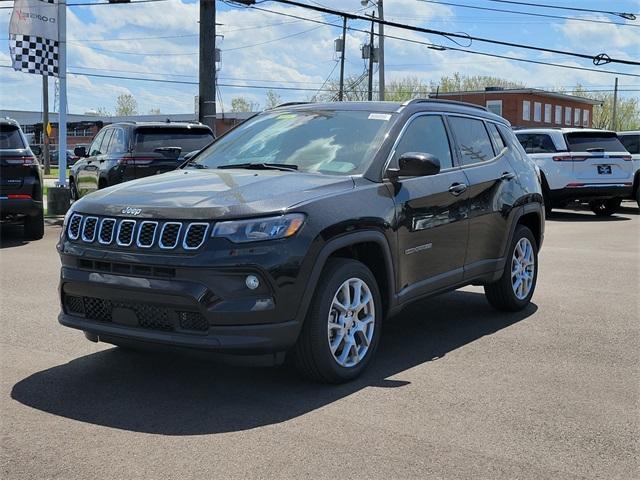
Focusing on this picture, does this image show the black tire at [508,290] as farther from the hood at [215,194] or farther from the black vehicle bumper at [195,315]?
the black vehicle bumper at [195,315]

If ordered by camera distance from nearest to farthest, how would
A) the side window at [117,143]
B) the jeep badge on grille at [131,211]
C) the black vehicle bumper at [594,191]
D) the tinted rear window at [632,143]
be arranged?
the jeep badge on grille at [131,211] → the side window at [117,143] → the black vehicle bumper at [594,191] → the tinted rear window at [632,143]

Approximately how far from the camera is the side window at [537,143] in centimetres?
1678

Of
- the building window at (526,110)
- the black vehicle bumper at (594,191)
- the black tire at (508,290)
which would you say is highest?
the building window at (526,110)

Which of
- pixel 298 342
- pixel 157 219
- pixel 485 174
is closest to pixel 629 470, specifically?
pixel 298 342

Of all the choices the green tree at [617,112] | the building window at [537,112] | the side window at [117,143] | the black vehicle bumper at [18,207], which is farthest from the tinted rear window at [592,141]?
the green tree at [617,112]

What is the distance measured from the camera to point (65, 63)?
1631 cm

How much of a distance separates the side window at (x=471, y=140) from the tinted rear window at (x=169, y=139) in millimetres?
7075

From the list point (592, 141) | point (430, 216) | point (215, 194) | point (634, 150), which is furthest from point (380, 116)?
point (634, 150)

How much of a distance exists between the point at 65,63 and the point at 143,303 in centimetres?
1350

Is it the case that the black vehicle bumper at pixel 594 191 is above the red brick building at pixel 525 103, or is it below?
below

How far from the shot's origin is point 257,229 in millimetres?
4223

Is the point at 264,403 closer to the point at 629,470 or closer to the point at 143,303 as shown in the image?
the point at 143,303

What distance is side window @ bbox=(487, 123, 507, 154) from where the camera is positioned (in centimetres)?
674

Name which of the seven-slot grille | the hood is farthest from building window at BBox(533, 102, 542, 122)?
the seven-slot grille
